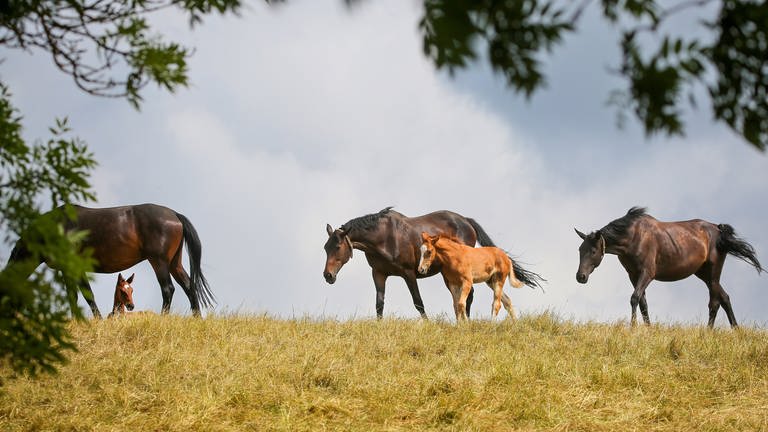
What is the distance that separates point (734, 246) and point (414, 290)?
276 inches

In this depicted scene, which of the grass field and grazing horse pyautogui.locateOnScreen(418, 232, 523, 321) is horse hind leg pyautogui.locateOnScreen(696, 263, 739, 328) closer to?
the grass field

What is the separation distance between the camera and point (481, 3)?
167 inches

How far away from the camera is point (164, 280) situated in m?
14.0

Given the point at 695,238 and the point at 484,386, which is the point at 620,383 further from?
the point at 695,238

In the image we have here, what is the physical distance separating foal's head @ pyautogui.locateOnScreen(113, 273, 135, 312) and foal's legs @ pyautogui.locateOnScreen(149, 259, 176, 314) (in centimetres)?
56

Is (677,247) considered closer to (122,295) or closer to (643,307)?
(643,307)

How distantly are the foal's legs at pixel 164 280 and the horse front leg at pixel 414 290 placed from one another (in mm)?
4202

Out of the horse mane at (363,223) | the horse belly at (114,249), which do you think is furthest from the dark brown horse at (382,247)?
the horse belly at (114,249)

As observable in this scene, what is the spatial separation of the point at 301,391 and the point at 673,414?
4.29 meters

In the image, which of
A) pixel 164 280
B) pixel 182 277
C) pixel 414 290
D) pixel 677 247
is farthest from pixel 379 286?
pixel 677 247

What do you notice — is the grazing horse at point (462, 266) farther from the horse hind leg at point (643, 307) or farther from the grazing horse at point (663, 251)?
the horse hind leg at point (643, 307)

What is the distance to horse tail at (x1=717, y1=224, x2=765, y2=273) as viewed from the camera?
16.9 meters

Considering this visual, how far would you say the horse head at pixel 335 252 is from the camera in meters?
14.8

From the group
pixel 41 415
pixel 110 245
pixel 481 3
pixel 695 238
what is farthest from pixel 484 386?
pixel 695 238
